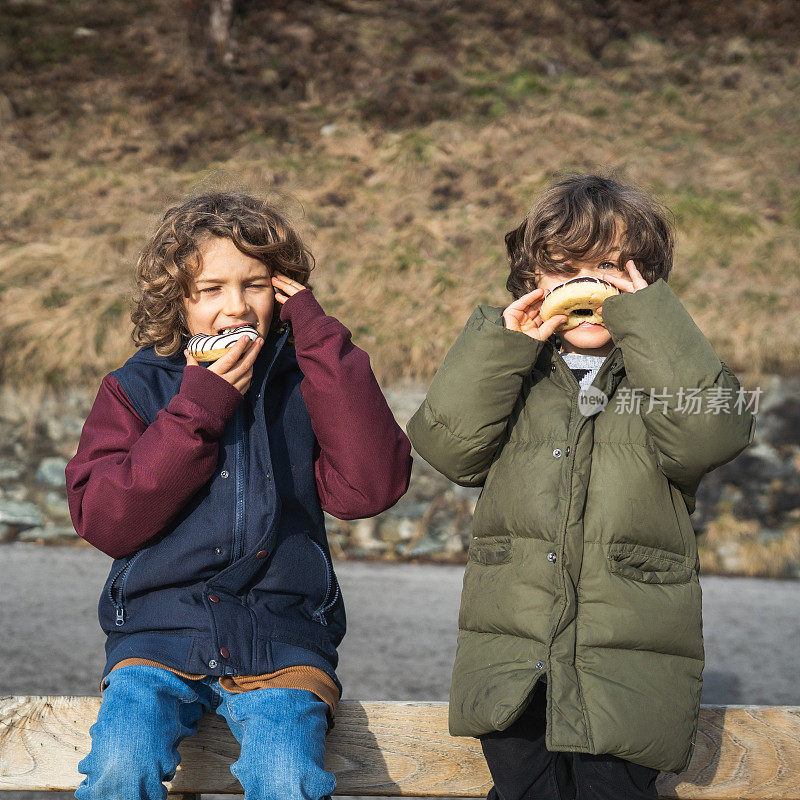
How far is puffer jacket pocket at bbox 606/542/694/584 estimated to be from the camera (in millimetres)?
2193

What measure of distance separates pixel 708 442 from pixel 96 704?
1.75 m

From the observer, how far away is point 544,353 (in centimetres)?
249

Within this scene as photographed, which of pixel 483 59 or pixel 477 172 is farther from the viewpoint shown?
pixel 483 59

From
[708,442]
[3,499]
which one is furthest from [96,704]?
[3,499]

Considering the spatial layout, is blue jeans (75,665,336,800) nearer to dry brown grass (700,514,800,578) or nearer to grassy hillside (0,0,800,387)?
grassy hillside (0,0,800,387)

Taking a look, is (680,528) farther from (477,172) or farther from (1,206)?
(1,206)

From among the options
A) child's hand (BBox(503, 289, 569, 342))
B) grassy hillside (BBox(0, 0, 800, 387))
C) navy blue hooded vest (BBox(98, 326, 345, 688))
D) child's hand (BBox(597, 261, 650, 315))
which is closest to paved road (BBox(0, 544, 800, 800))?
grassy hillside (BBox(0, 0, 800, 387))

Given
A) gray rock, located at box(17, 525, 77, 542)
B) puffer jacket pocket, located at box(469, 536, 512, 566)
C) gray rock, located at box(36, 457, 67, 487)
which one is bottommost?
gray rock, located at box(17, 525, 77, 542)

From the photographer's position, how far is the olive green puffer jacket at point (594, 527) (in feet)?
6.94

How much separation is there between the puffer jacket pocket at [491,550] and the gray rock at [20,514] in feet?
15.1

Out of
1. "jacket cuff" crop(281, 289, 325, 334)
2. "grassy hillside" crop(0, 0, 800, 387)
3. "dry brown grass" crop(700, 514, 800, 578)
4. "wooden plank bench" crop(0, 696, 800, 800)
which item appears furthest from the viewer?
"grassy hillside" crop(0, 0, 800, 387)

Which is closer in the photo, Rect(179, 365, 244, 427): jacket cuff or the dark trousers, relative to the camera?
the dark trousers

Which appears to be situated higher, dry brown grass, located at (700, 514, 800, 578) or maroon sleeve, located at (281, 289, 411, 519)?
maroon sleeve, located at (281, 289, 411, 519)

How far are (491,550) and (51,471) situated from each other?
469cm
